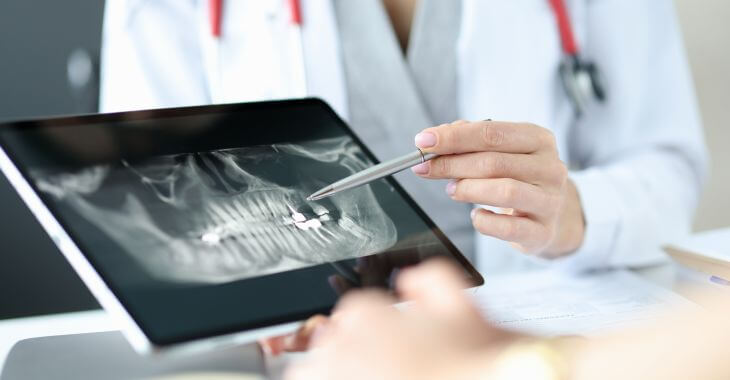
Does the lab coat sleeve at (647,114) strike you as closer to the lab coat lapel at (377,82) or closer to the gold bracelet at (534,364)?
the lab coat lapel at (377,82)

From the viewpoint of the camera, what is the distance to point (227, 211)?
16.8 inches

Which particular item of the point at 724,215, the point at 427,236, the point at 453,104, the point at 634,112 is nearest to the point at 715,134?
the point at 724,215

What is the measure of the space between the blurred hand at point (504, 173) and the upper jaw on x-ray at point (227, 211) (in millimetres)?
64

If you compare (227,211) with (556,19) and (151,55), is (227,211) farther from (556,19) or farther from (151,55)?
(556,19)

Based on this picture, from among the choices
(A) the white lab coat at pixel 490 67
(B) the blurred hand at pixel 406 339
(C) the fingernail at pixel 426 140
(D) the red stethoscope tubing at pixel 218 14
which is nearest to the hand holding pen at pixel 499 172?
(C) the fingernail at pixel 426 140

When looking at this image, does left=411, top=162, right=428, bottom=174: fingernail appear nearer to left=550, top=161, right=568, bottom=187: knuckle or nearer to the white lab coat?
left=550, top=161, right=568, bottom=187: knuckle

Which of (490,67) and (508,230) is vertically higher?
(490,67)

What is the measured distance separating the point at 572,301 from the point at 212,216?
1.00 ft

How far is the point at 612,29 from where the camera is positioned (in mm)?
781

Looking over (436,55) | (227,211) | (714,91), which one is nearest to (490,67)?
(436,55)

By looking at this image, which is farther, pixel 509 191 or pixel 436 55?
pixel 436 55

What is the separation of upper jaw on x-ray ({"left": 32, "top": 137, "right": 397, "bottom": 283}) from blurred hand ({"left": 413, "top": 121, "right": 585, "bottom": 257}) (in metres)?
0.06

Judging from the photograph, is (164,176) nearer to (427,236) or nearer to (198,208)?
(198,208)

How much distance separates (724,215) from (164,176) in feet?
3.22
